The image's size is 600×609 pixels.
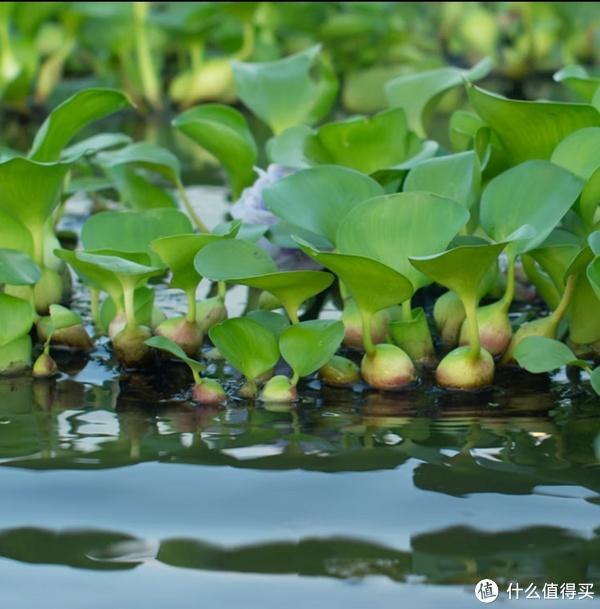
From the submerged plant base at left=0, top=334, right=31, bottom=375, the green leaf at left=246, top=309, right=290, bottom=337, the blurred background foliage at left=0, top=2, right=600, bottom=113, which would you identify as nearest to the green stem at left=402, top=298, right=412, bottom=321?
the green leaf at left=246, top=309, right=290, bottom=337

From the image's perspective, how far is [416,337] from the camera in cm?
114

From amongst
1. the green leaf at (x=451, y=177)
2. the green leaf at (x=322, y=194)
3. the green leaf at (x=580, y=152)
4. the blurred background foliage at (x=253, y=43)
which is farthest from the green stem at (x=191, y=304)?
the blurred background foliage at (x=253, y=43)

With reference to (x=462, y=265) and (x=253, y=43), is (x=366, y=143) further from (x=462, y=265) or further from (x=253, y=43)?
(x=253, y=43)

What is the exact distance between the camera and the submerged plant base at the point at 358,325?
1.17m

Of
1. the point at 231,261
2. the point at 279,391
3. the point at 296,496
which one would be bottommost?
the point at 296,496

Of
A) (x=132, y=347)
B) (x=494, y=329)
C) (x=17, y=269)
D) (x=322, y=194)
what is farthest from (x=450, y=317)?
(x=17, y=269)

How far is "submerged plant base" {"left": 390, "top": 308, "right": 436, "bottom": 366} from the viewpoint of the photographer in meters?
1.13

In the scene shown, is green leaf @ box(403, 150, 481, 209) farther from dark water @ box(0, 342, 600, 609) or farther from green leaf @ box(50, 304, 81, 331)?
green leaf @ box(50, 304, 81, 331)

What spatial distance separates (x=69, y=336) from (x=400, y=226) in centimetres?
37

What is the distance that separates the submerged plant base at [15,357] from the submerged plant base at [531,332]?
0.43 m

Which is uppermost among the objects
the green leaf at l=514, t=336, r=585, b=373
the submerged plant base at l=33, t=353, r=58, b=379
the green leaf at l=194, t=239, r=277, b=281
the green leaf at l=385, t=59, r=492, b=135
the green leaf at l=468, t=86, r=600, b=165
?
the green leaf at l=385, t=59, r=492, b=135

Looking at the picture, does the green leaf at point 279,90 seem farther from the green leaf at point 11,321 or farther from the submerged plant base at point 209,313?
the green leaf at point 11,321

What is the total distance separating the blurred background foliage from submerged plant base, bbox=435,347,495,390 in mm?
1351

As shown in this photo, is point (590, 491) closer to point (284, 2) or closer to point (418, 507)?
point (418, 507)
